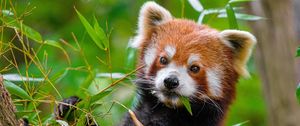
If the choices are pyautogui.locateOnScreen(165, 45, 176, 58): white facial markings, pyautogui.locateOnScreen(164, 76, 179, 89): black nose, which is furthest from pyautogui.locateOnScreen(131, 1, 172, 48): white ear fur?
pyautogui.locateOnScreen(164, 76, 179, 89): black nose

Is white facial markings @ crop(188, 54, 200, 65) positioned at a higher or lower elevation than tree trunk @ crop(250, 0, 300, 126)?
higher

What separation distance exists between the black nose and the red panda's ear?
0.56 m

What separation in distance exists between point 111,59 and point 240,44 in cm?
185

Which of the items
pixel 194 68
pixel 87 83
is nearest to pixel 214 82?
pixel 194 68

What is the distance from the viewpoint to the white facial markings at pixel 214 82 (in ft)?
14.5

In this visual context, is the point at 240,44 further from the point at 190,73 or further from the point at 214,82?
the point at 190,73

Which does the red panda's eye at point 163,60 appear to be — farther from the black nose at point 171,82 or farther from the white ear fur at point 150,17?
the white ear fur at point 150,17

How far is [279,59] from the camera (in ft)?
18.5

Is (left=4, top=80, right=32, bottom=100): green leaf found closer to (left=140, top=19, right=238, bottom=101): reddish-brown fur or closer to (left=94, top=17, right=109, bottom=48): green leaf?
(left=94, top=17, right=109, bottom=48): green leaf

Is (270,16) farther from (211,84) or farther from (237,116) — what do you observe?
(237,116)

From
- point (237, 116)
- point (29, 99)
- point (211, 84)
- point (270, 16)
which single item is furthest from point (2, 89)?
point (237, 116)

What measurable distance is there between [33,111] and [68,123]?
29cm

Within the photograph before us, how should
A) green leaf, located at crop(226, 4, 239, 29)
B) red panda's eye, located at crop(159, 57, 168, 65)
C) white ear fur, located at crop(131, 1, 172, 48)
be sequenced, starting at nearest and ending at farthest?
green leaf, located at crop(226, 4, 239, 29) < red panda's eye, located at crop(159, 57, 168, 65) < white ear fur, located at crop(131, 1, 172, 48)

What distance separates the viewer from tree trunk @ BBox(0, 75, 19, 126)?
2977 mm
